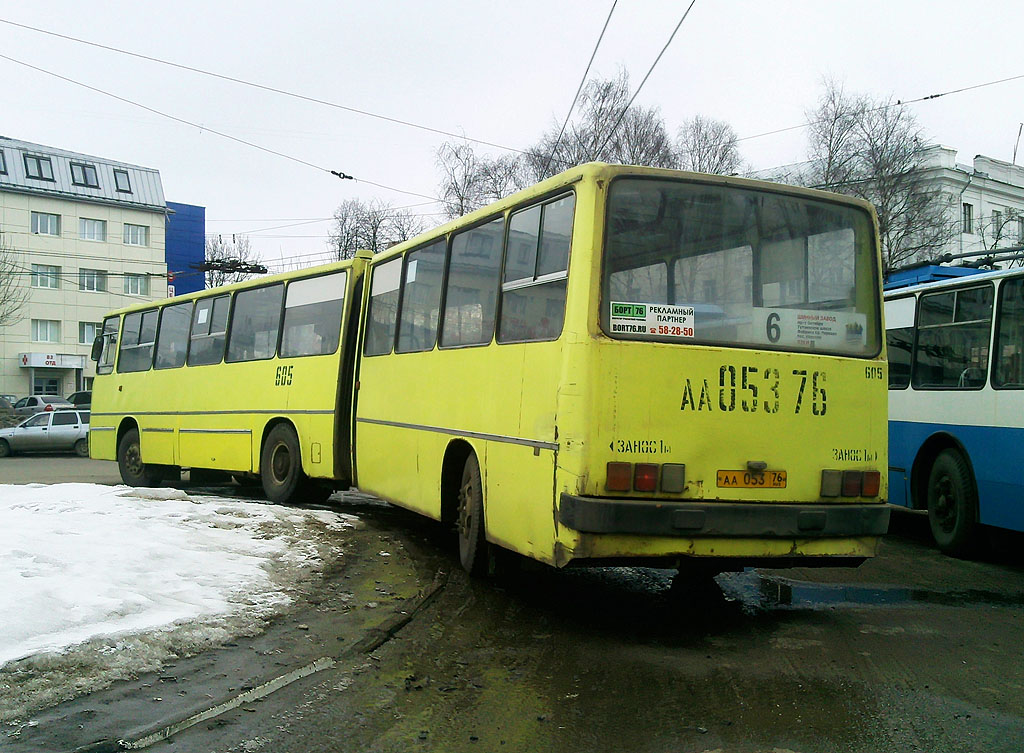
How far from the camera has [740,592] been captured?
7656 mm

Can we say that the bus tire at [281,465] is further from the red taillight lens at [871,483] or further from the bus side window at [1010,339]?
the bus side window at [1010,339]

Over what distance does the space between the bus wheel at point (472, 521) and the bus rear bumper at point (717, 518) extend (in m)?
1.60

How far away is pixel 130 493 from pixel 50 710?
22.0ft

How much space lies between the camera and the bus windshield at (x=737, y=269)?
19.7 feet

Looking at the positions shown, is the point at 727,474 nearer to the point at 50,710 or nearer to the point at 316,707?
the point at 316,707

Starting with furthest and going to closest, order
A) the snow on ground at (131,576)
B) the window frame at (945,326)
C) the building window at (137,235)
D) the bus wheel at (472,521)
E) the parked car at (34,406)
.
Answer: the building window at (137,235) < the parked car at (34,406) < the window frame at (945,326) < the bus wheel at (472,521) < the snow on ground at (131,576)

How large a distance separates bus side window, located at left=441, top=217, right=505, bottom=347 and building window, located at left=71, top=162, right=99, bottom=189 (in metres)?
57.9

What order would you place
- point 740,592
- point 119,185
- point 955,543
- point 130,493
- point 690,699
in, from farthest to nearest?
point 119,185 < point 130,493 < point 955,543 < point 740,592 < point 690,699

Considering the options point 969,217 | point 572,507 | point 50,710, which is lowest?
point 50,710

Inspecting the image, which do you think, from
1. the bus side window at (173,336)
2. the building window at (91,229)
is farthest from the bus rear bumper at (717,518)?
the building window at (91,229)

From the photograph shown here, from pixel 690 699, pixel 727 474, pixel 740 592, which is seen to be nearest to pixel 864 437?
pixel 727 474

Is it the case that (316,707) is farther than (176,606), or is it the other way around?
(176,606)

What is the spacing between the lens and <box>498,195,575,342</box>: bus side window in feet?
20.7

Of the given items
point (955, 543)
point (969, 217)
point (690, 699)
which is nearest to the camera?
point (690, 699)
